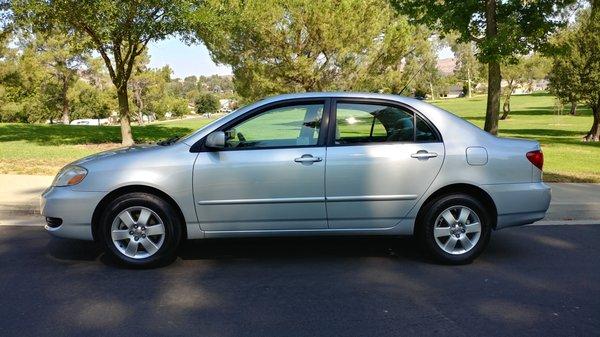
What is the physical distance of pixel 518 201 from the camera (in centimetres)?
511

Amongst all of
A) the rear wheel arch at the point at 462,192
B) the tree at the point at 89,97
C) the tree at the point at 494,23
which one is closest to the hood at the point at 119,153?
the rear wheel arch at the point at 462,192

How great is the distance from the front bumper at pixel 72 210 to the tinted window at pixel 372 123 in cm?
223

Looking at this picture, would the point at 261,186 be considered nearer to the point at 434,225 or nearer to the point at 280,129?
the point at 280,129

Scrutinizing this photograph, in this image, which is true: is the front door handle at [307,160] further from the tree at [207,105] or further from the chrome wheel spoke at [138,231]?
the tree at [207,105]

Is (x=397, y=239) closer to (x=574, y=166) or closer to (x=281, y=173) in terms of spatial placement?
(x=281, y=173)

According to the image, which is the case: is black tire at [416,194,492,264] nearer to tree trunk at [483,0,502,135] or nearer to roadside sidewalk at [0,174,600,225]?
roadside sidewalk at [0,174,600,225]

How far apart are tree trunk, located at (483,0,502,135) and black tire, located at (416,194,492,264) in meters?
8.70

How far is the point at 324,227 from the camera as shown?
5.02 m

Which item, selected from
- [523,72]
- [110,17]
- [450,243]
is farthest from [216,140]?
[523,72]

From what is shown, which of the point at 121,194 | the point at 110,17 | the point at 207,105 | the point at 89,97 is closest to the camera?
the point at 121,194

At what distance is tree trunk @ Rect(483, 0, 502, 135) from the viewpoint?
1341cm

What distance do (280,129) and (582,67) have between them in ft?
66.8

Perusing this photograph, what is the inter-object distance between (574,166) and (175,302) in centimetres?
1157

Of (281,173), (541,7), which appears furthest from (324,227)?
(541,7)
